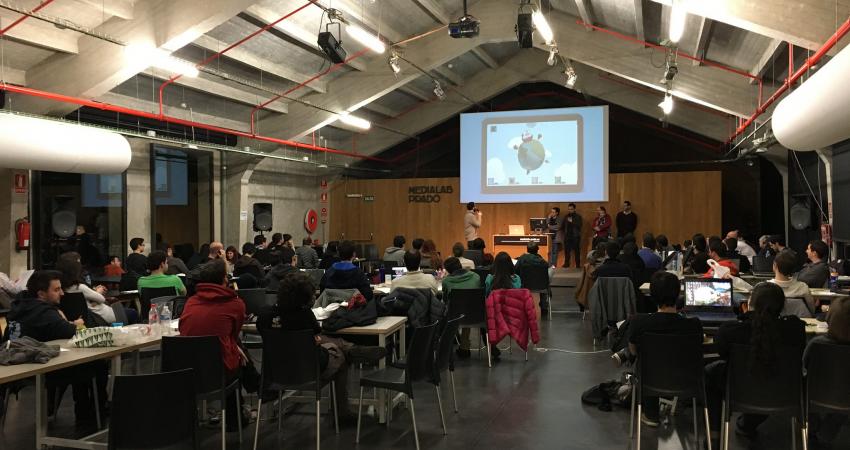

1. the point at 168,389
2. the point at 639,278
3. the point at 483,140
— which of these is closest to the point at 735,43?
the point at 639,278

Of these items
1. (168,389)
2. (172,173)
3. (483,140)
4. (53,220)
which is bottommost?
(168,389)

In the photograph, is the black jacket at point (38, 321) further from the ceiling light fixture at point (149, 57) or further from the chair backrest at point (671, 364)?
the ceiling light fixture at point (149, 57)

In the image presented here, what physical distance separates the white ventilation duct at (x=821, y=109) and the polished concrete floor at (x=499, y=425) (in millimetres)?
2455

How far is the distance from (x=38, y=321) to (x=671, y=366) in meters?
4.02

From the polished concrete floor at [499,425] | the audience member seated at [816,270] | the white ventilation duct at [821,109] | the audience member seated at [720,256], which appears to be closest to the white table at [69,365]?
the polished concrete floor at [499,425]

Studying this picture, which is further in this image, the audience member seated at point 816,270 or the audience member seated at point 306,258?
the audience member seated at point 306,258

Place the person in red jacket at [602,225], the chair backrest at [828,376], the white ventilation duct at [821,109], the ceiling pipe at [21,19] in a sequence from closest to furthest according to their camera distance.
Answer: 1. the chair backrest at [828,376]
2. the white ventilation duct at [821,109]
3. the ceiling pipe at [21,19]
4. the person in red jacket at [602,225]

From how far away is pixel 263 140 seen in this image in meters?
13.3

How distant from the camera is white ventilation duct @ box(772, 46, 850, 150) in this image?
4.96 meters

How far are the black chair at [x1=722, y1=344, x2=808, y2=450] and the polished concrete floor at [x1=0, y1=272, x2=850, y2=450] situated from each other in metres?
0.75

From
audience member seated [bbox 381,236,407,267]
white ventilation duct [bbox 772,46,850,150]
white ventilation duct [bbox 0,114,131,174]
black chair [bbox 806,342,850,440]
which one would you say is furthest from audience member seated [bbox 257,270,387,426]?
audience member seated [bbox 381,236,407,267]

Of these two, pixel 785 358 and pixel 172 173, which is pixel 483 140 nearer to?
pixel 172 173

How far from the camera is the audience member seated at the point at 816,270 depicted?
21.0ft

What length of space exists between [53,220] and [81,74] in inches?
93.8
